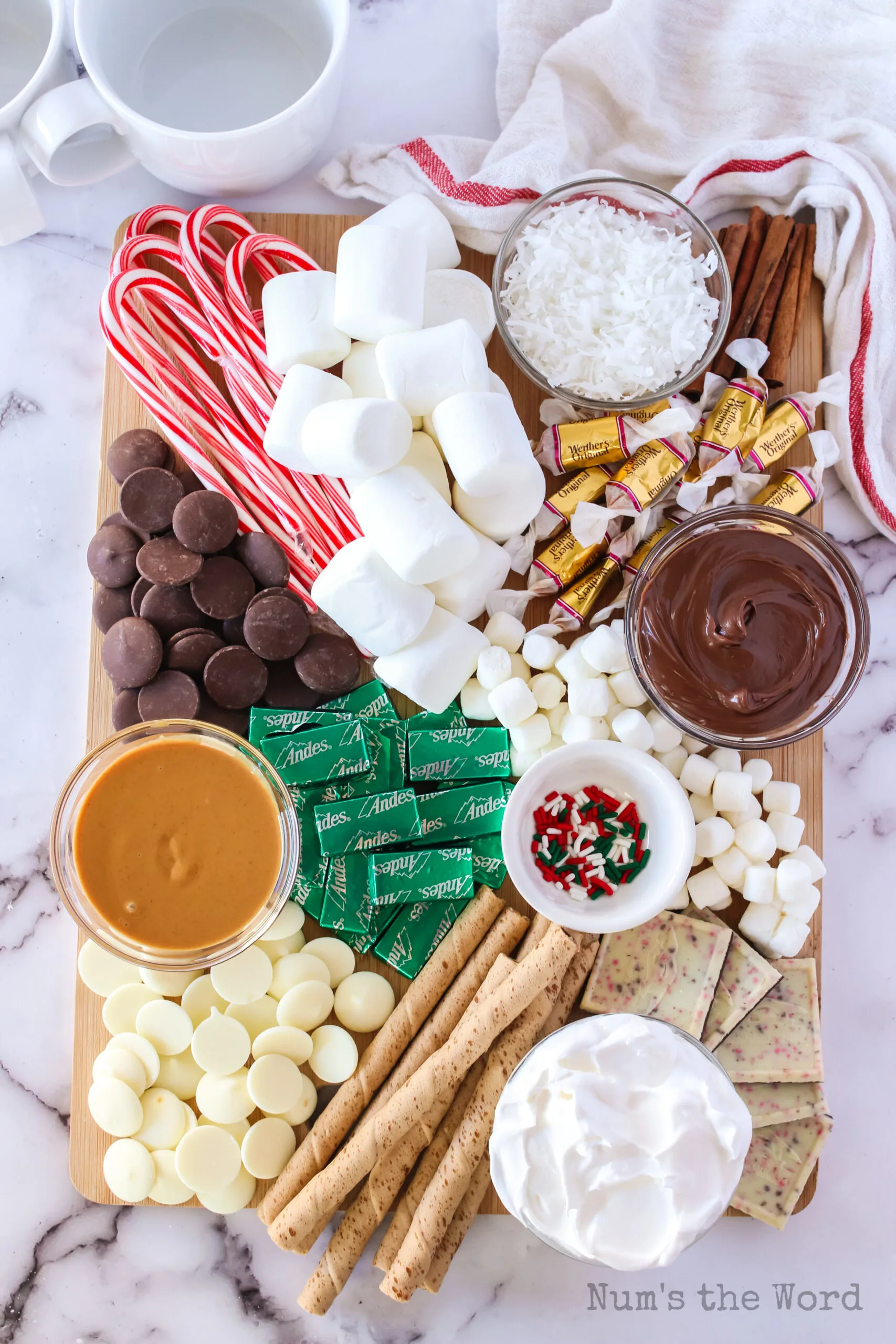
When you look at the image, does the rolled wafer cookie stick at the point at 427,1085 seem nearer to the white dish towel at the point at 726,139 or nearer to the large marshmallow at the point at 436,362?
the large marshmallow at the point at 436,362

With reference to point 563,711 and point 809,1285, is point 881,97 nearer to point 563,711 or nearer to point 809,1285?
point 563,711

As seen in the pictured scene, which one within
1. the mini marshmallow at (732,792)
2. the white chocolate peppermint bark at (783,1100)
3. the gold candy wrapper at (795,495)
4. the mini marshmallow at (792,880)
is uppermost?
the gold candy wrapper at (795,495)

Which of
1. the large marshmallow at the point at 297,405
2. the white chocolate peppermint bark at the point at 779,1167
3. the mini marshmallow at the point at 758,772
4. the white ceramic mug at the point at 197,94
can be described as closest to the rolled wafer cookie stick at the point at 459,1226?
the white chocolate peppermint bark at the point at 779,1167

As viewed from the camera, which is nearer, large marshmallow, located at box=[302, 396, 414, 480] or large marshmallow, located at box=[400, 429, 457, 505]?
large marshmallow, located at box=[302, 396, 414, 480]

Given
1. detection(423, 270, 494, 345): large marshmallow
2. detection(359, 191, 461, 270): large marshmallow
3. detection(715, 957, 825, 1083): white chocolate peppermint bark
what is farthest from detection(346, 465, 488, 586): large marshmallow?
detection(715, 957, 825, 1083): white chocolate peppermint bark

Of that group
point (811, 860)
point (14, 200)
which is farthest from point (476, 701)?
point (14, 200)

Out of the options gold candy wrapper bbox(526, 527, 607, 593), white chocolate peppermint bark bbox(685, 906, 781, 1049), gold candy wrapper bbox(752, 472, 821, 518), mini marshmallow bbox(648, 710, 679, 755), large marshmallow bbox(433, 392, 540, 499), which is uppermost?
large marshmallow bbox(433, 392, 540, 499)

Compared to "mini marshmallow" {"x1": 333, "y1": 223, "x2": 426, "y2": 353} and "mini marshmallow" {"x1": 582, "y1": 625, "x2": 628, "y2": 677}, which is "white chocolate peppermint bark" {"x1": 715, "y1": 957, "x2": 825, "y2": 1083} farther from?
"mini marshmallow" {"x1": 333, "y1": 223, "x2": 426, "y2": 353}
